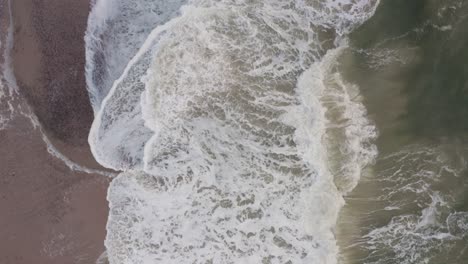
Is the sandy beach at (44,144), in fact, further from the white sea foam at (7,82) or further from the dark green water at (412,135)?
the dark green water at (412,135)

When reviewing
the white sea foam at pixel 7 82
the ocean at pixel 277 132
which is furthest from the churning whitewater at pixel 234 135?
the white sea foam at pixel 7 82

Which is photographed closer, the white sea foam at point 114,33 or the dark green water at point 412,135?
the dark green water at point 412,135

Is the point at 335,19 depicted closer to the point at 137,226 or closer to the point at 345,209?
the point at 345,209

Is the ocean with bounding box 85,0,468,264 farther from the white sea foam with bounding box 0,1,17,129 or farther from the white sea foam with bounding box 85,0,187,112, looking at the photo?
the white sea foam with bounding box 0,1,17,129

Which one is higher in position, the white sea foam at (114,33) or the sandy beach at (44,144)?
the white sea foam at (114,33)

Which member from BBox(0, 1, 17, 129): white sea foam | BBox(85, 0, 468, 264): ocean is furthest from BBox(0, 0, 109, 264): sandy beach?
BBox(85, 0, 468, 264): ocean

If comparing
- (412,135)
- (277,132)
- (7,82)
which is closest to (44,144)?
(7,82)

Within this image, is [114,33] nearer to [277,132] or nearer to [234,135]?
[234,135]
